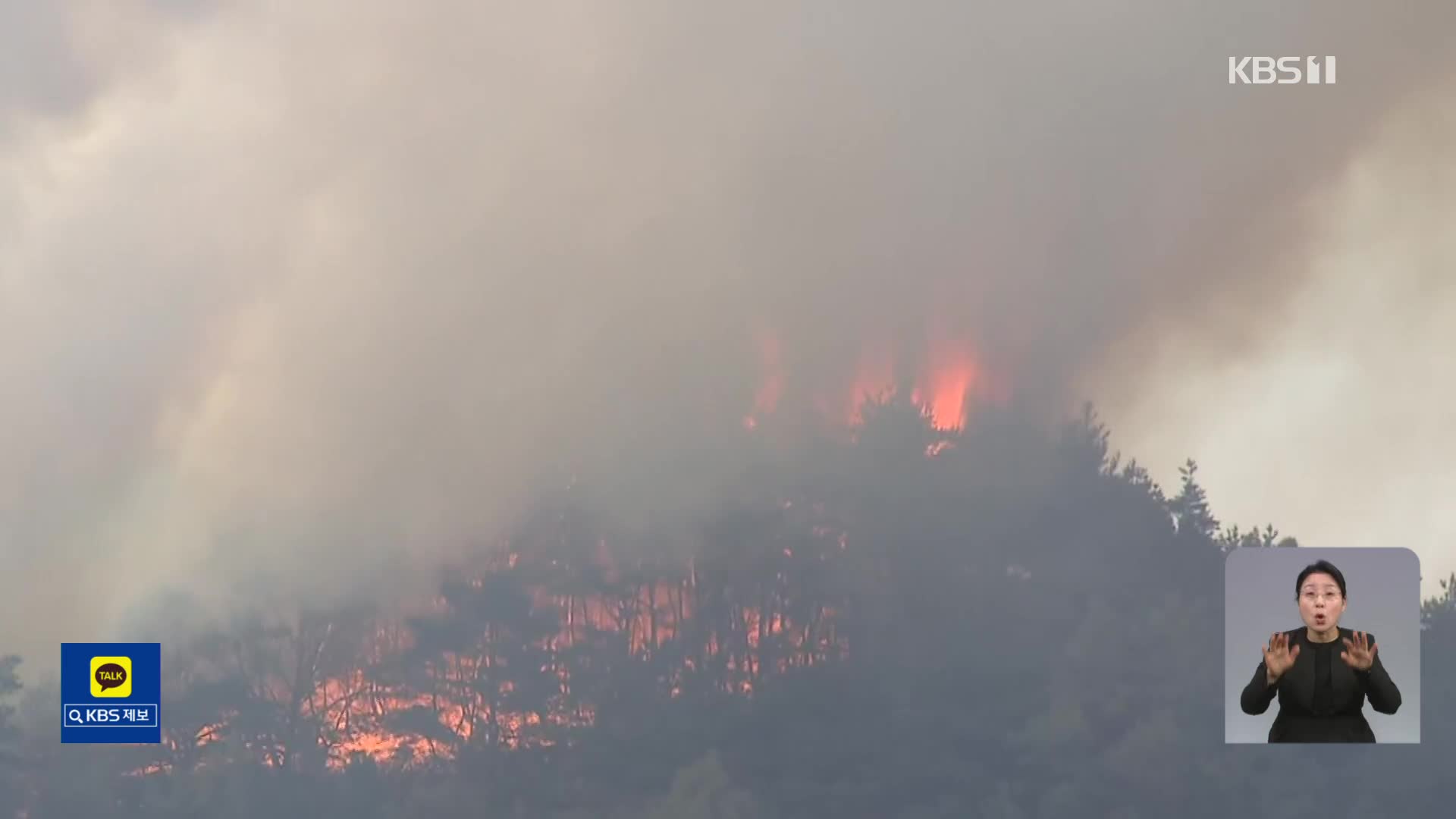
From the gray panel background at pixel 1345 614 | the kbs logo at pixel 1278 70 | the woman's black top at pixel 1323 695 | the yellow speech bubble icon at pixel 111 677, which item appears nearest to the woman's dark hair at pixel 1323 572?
the gray panel background at pixel 1345 614

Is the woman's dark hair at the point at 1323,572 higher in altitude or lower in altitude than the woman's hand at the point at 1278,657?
higher

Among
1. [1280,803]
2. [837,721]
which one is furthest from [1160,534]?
[837,721]

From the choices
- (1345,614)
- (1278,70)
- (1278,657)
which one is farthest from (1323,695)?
(1278,70)

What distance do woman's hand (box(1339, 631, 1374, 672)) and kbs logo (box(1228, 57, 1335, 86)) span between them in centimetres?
290

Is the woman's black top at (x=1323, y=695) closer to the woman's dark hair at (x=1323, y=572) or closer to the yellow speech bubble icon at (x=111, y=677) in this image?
the woman's dark hair at (x=1323, y=572)

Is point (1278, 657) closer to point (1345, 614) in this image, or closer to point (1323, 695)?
point (1323, 695)

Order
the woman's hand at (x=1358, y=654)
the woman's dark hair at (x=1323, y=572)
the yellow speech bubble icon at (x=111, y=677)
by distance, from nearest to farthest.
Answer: the woman's hand at (x=1358, y=654), the woman's dark hair at (x=1323, y=572), the yellow speech bubble icon at (x=111, y=677)

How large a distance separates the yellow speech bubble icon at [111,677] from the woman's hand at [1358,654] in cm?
614

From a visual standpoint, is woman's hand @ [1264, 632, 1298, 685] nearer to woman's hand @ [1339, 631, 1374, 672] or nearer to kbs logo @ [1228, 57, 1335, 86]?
woman's hand @ [1339, 631, 1374, 672]

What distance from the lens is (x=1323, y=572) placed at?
5703 millimetres

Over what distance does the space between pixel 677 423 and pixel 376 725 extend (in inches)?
89.2

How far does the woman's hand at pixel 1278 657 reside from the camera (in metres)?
5.55

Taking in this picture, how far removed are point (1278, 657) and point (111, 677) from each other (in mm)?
6006

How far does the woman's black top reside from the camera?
5480 mm
